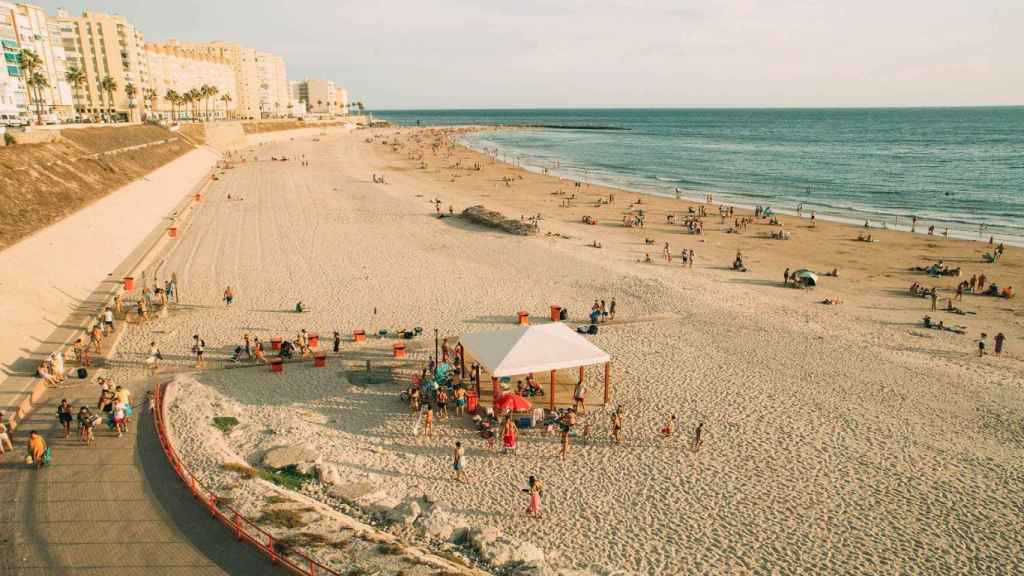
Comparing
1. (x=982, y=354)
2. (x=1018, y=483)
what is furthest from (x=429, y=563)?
(x=982, y=354)

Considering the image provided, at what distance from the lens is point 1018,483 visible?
511 inches

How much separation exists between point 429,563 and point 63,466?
26.1 ft

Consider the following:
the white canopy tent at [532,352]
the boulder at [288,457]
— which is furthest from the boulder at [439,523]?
the white canopy tent at [532,352]

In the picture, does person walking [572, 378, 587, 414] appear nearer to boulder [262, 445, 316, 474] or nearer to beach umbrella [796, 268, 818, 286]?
boulder [262, 445, 316, 474]

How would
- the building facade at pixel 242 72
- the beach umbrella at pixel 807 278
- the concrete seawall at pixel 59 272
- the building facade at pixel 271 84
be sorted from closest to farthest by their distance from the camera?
the concrete seawall at pixel 59 272
the beach umbrella at pixel 807 278
the building facade at pixel 242 72
the building facade at pixel 271 84

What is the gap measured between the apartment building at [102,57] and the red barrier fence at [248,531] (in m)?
103

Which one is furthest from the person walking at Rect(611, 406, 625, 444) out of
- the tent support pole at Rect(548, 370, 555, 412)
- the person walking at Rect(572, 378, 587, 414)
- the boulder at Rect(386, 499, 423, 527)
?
the boulder at Rect(386, 499, 423, 527)

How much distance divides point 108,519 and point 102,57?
115278 mm

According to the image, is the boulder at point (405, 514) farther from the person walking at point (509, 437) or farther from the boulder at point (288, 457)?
the person walking at point (509, 437)

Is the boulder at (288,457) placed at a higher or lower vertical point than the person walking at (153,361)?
lower

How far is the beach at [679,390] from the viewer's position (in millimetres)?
11586

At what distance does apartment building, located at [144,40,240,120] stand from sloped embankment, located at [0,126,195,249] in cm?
6173

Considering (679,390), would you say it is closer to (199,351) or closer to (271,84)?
(199,351)

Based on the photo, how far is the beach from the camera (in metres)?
11.6
